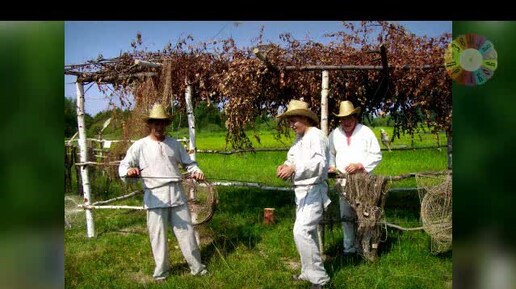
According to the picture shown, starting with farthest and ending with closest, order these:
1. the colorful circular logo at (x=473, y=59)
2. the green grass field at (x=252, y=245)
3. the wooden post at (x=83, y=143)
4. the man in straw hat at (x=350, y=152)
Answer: the wooden post at (x=83, y=143), the man in straw hat at (x=350, y=152), the green grass field at (x=252, y=245), the colorful circular logo at (x=473, y=59)

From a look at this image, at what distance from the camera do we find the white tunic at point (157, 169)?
417cm

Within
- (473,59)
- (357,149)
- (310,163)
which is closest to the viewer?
(473,59)

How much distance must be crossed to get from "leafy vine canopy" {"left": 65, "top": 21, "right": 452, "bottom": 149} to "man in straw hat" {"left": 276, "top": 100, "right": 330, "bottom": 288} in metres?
0.72

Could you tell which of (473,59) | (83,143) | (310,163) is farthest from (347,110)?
(83,143)

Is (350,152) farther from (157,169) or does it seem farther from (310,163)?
(157,169)

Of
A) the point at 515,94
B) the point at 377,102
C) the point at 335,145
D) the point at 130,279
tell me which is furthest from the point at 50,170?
the point at 515,94

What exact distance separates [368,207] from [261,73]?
153 cm

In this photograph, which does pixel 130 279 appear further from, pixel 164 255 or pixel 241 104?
pixel 241 104

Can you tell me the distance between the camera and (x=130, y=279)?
163 inches

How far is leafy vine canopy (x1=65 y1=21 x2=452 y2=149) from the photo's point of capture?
459 centimetres

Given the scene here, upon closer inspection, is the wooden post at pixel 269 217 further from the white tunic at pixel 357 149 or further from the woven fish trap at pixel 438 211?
the woven fish trap at pixel 438 211

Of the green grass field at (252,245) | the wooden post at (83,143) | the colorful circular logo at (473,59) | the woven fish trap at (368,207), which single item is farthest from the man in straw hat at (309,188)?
the wooden post at (83,143)

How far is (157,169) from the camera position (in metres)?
4.20
